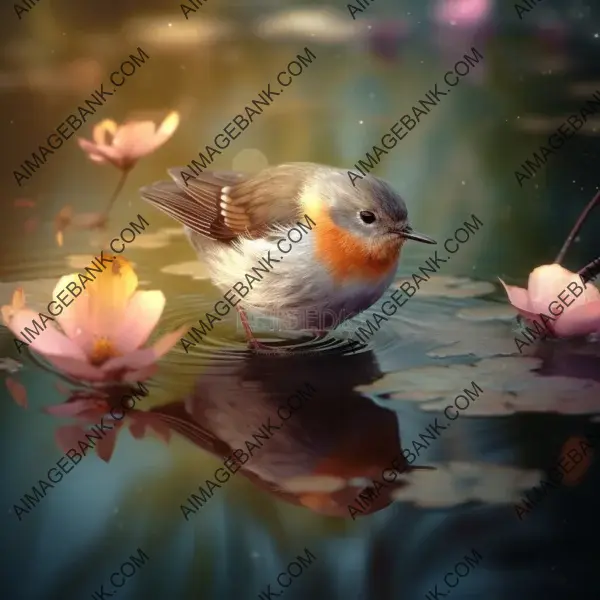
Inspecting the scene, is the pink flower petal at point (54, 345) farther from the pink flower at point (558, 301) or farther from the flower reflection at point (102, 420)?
the pink flower at point (558, 301)

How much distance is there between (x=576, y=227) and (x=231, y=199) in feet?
1.10

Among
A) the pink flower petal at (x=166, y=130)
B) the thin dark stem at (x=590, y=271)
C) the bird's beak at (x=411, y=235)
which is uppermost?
the thin dark stem at (x=590, y=271)

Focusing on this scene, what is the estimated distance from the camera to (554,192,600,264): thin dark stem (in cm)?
77

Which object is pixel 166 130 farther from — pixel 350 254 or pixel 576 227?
pixel 576 227

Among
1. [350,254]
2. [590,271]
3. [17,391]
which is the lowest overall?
[17,391]

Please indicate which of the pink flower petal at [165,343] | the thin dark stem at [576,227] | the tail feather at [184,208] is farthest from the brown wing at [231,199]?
the thin dark stem at [576,227]

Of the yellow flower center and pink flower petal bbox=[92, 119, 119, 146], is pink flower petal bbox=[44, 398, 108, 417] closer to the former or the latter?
the yellow flower center

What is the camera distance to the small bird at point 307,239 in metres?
0.70

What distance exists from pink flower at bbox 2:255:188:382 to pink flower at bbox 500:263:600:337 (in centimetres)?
32

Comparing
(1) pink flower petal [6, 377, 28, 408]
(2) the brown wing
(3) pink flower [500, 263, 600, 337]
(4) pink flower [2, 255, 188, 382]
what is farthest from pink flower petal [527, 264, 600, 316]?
(1) pink flower petal [6, 377, 28, 408]

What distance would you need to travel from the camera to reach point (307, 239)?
0.71m

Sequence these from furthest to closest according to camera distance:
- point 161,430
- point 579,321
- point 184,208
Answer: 1. point 184,208
2. point 579,321
3. point 161,430

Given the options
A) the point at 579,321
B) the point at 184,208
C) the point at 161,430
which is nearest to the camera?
the point at 161,430

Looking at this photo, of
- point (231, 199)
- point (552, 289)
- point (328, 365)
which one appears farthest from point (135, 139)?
point (552, 289)
